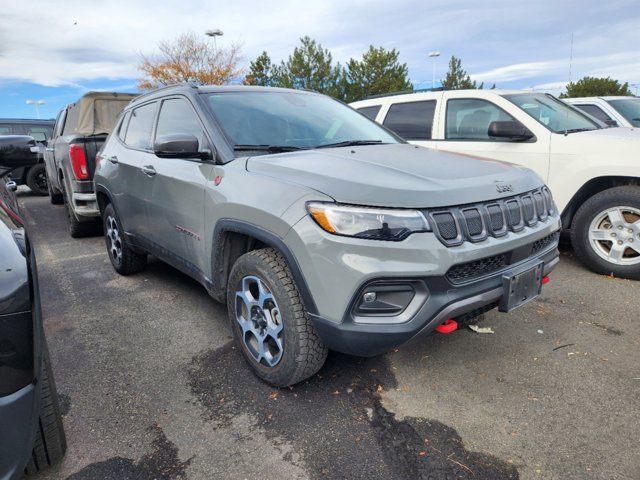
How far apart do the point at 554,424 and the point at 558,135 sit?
3.24m

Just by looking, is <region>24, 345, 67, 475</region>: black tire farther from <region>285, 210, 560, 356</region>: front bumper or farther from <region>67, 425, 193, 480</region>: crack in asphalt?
<region>285, 210, 560, 356</region>: front bumper

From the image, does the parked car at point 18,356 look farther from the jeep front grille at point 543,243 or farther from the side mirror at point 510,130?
the side mirror at point 510,130

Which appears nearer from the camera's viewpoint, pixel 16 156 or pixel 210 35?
pixel 16 156

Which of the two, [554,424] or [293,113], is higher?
[293,113]

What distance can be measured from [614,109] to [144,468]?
8482 millimetres

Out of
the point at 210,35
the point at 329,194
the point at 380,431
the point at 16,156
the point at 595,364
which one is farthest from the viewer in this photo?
the point at 210,35

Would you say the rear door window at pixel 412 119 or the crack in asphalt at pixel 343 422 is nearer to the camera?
the crack in asphalt at pixel 343 422

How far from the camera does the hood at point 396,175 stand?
210cm

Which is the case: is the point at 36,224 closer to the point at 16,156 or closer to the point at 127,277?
the point at 127,277

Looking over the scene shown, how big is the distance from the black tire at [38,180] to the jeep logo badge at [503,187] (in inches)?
456

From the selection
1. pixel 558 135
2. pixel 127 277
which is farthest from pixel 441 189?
pixel 127 277

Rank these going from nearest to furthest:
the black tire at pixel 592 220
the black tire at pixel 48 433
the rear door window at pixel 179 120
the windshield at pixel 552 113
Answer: the black tire at pixel 48 433 < the rear door window at pixel 179 120 < the black tire at pixel 592 220 < the windshield at pixel 552 113

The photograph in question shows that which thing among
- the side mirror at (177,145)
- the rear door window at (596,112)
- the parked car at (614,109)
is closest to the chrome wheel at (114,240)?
the side mirror at (177,145)

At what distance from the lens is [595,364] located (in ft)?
9.27
